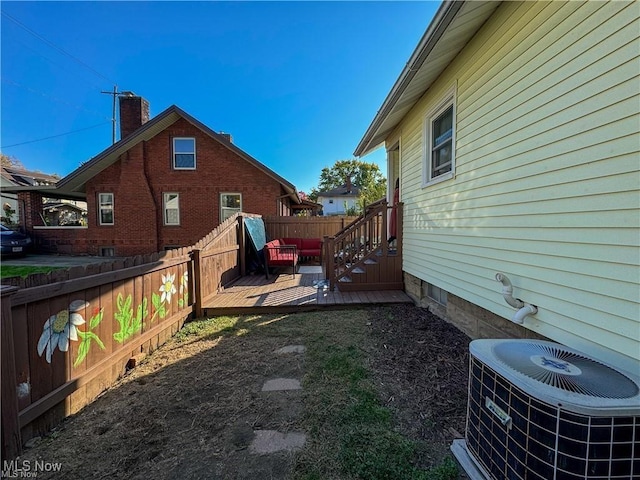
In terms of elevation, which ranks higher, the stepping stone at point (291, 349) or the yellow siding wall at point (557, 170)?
the yellow siding wall at point (557, 170)

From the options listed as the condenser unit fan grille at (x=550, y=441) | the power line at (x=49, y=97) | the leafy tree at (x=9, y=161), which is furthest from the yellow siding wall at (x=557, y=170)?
the leafy tree at (x=9, y=161)

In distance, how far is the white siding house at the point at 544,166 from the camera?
5.69 feet

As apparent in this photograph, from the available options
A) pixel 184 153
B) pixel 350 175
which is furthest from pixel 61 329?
pixel 350 175

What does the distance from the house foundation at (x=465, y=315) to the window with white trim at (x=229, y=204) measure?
9.33 metres

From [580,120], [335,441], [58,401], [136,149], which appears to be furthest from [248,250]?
[136,149]

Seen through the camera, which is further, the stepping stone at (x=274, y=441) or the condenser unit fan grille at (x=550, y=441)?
the stepping stone at (x=274, y=441)

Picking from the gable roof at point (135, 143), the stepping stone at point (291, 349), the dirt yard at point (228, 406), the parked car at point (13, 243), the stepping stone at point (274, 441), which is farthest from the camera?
the gable roof at point (135, 143)

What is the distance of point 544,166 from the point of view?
91.6 inches

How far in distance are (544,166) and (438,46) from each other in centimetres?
207

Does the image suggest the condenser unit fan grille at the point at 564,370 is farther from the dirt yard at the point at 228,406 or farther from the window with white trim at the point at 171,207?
the window with white trim at the point at 171,207

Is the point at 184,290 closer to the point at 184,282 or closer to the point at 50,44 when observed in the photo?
the point at 184,282

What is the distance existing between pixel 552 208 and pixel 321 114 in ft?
48.6

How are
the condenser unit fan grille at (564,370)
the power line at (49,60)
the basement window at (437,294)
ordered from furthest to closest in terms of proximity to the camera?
the power line at (49,60), the basement window at (437,294), the condenser unit fan grille at (564,370)
